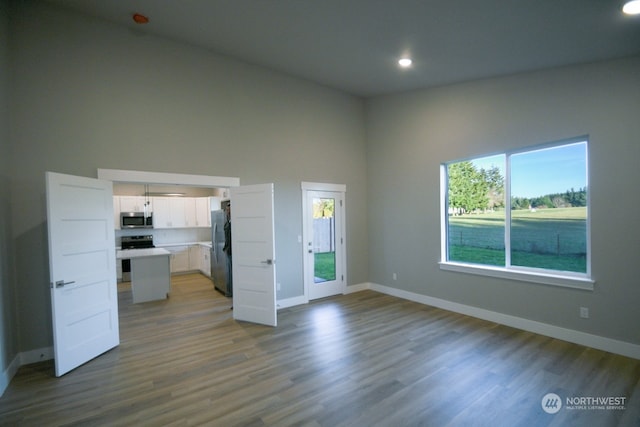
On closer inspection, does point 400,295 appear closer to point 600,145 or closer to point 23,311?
point 600,145

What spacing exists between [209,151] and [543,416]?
487cm

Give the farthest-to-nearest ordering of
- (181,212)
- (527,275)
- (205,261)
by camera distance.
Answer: (181,212) → (205,261) → (527,275)

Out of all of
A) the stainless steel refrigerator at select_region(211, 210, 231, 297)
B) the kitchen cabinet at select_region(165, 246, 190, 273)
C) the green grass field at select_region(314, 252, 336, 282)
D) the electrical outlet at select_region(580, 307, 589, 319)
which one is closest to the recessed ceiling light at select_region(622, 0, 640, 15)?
the electrical outlet at select_region(580, 307, 589, 319)

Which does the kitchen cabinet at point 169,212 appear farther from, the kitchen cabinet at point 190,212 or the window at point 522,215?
the window at point 522,215

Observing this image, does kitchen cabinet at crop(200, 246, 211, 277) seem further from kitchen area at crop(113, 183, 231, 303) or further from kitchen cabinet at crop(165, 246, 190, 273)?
kitchen cabinet at crop(165, 246, 190, 273)

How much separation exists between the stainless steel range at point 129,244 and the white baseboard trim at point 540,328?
272 inches

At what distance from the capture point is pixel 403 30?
3406mm

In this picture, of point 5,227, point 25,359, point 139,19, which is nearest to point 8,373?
point 25,359

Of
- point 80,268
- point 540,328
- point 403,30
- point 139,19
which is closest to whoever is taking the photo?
point 80,268

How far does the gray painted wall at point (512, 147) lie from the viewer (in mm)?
3240

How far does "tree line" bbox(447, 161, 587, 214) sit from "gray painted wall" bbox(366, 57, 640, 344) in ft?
0.94

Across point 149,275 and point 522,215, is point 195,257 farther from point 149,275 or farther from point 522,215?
point 522,215

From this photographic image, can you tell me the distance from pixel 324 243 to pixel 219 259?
96.1 inches

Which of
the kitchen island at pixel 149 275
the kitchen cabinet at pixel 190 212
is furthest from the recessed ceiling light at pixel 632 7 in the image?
the kitchen cabinet at pixel 190 212
